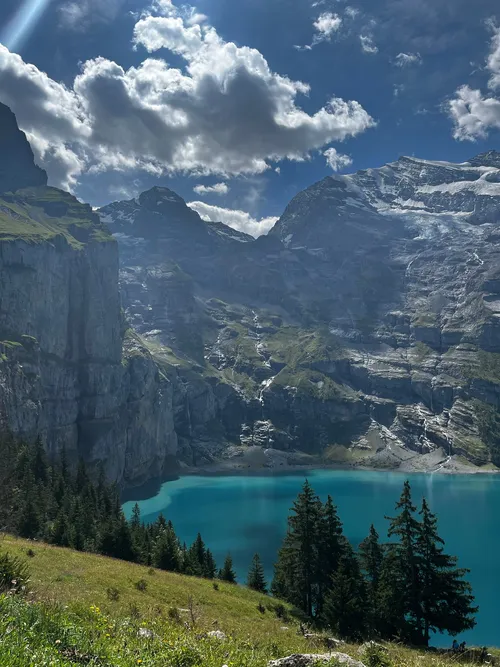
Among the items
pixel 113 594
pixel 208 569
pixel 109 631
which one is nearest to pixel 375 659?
pixel 109 631

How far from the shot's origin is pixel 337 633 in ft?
110

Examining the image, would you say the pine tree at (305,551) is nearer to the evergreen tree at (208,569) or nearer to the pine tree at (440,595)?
the pine tree at (440,595)

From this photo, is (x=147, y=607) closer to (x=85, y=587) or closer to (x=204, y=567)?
(x=85, y=587)

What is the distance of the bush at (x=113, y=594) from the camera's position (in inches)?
810

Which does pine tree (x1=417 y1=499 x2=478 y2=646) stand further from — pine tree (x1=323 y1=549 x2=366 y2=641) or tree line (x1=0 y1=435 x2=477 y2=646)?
pine tree (x1=323 y1=549 x2=366 y2=641)

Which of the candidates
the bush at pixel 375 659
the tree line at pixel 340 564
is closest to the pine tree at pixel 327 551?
the tree line at pixel 340 564

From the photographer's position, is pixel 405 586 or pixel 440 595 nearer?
pixel 440 595

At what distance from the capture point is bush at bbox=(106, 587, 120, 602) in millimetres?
20580

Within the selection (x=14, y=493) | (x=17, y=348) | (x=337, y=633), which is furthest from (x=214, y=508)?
(x=337, y=633)

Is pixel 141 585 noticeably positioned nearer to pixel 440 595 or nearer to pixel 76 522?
pixel 440 595

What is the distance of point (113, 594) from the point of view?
70.0 feet

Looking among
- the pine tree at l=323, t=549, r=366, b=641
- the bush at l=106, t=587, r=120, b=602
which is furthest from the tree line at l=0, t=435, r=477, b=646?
the bush at l=106, t=587, r=120, b=602

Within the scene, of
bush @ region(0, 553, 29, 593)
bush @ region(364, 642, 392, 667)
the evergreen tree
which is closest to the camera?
bush @ region(364, 642, 392, 667)

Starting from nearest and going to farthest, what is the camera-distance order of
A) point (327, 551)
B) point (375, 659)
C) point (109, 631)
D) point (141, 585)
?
point (109, 631) → point (375, 659) → point (141, 585) → point (327, 551)
